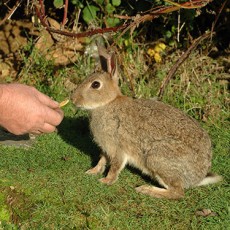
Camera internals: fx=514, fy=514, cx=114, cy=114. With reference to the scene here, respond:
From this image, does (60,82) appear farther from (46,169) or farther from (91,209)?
(91,209)

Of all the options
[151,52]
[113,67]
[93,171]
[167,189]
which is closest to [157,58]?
[151,52]

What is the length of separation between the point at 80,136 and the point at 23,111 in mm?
1954

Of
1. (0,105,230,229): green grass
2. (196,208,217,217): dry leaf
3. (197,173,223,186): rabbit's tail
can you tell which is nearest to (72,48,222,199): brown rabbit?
(197,173,223,186): rabbit's tail

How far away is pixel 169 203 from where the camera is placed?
14.0ft

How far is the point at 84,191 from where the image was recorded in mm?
4328

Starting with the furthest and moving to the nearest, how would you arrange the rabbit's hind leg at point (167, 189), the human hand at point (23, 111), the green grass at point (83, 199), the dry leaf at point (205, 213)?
the rabbit's hind leg at point (167, 189) → the dry leaf at point (205, 213) → the green grass at point (83, 199) → the human hand at point (23, 111)

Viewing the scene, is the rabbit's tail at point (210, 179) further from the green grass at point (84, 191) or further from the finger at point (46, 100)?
the finger at point (46, 100)

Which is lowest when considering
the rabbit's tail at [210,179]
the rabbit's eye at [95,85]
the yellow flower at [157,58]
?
the rabbit's tail at [210,179]

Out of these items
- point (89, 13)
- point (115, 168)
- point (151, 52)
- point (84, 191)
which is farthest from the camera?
point (151, 52)

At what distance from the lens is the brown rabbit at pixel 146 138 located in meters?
4.34

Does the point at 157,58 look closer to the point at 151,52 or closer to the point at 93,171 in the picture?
the point at 151,52

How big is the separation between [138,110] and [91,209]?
1095 millimetres

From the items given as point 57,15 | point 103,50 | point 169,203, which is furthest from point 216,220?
point 57,15

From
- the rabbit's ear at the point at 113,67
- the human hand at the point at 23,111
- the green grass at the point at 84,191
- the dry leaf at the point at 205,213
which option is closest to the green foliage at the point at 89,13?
the green grass at the point at 84,191
